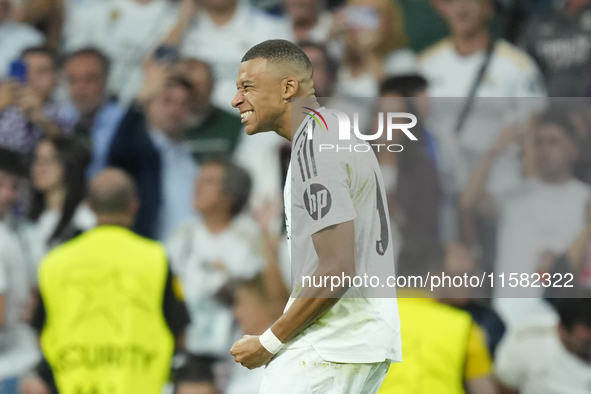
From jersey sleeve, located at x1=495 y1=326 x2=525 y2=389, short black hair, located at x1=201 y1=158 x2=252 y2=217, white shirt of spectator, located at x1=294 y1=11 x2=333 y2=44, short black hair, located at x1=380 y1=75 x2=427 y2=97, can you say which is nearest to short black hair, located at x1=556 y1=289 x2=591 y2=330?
jersey sleeve, located at x1=495 y1=326 x2=525 y2=389

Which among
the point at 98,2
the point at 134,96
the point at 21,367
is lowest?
the point at 21,367

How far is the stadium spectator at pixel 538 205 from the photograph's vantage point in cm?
406

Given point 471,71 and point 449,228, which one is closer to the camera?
point 449,228

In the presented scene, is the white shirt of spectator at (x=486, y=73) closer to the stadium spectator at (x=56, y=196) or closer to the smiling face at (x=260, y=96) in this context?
the stadium spectator at (x=56, y=196)

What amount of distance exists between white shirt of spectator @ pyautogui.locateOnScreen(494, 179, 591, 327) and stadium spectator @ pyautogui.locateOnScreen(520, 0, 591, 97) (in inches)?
29.7

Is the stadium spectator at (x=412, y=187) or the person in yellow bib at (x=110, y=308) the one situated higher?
the stadium spectator at (x=412, y=187)

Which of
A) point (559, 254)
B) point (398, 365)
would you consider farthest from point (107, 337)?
point (559, 254)

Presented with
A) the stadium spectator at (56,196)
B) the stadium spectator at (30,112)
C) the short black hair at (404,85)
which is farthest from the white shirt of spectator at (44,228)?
the short black hair at (404,85)

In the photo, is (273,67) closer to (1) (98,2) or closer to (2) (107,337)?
(2) (107,337)

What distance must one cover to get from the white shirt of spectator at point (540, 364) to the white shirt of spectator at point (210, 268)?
1.53 meters

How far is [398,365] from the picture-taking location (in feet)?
13.3

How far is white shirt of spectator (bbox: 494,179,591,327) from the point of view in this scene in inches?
160

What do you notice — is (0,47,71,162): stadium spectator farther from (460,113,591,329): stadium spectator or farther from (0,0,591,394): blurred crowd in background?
(460,113,591,329): stadium spectator

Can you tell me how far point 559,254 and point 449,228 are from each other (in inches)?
23.4
